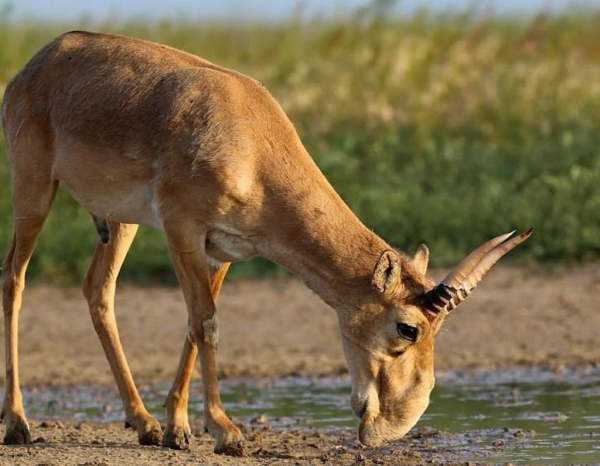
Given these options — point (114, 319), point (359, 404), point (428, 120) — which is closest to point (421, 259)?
point (359, 404)

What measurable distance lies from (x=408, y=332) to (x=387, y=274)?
32 cm

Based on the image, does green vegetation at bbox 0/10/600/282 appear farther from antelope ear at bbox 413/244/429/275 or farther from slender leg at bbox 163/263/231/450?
antelope ear at bbox 413/244/429/275

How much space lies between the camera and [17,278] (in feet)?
28.1

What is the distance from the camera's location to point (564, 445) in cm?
783

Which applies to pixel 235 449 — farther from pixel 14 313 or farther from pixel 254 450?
pixel 14 313

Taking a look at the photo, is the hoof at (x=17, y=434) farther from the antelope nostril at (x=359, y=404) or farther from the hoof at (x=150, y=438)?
the antelope nostril at (x=359, y=404)

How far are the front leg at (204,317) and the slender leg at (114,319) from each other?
692 mm

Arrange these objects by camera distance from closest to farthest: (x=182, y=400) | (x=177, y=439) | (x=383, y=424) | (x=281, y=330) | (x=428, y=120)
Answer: (x=383, y=424) < (x=177, y=439) < (x=182, y=400) < (x=281, y=330) < (x=428, y=120)

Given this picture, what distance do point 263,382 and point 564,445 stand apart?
10.8 ft

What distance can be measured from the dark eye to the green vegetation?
252 inches

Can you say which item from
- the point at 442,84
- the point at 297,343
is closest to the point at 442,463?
the point at 297,343

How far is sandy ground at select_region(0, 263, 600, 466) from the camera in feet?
36.2

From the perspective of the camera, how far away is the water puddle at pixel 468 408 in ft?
25.9

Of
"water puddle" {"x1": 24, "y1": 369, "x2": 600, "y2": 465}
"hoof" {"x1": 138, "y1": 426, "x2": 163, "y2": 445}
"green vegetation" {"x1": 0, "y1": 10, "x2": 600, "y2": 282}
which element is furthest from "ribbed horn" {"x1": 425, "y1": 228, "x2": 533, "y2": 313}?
"green vegetation" {"x1": 0, "y1": 10, "x2": 600, "y2": 282}
